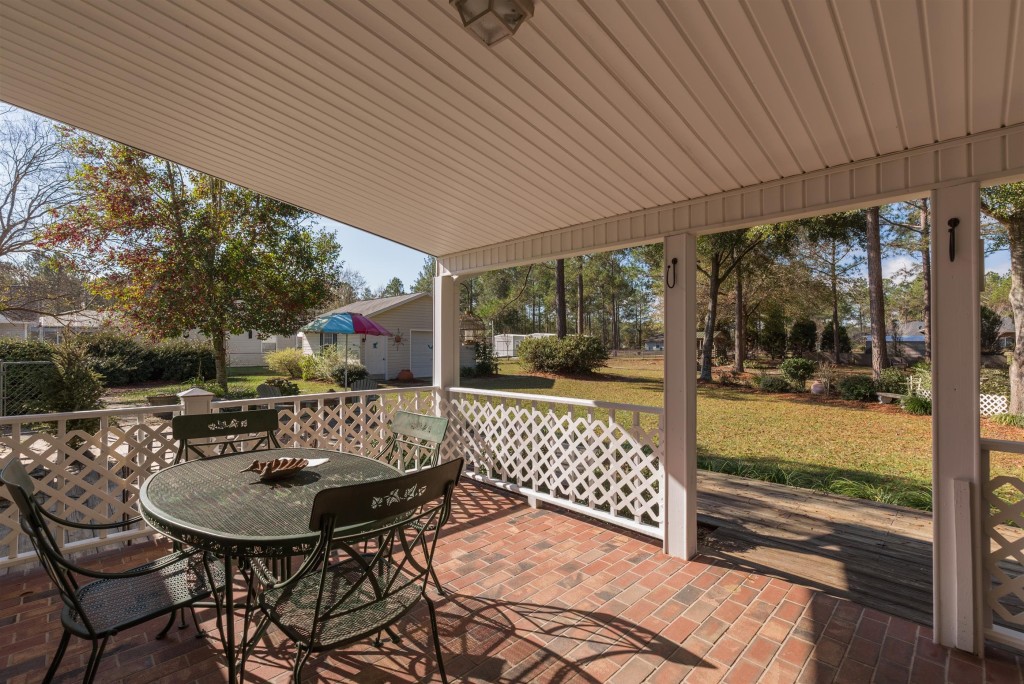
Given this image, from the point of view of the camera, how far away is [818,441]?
8438mm

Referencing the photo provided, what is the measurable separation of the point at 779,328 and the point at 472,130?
21563 mm

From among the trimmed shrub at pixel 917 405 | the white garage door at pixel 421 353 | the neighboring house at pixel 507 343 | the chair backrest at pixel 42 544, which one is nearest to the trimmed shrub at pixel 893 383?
the trimmed shrub at pixel 917 405

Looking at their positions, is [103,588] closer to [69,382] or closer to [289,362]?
[69,382]

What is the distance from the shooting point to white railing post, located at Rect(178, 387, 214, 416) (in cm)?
369

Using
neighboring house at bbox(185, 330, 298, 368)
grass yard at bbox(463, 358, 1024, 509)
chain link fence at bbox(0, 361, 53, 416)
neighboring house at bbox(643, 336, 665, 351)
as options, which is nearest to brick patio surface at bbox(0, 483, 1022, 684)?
grass yard at bbox(463, 358, 1024, 509)

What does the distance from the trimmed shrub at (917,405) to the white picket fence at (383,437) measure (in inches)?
368

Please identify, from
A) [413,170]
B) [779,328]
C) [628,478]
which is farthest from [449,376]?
[779,328]

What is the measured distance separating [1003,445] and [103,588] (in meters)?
4.30

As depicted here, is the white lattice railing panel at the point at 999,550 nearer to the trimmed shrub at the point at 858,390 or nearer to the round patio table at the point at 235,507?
the round patio table at the point at 235,507

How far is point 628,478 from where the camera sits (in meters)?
3.99

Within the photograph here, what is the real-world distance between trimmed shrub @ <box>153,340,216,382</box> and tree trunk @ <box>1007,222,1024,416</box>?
2141cm

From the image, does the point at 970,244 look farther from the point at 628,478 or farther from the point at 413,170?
the point at 413,170

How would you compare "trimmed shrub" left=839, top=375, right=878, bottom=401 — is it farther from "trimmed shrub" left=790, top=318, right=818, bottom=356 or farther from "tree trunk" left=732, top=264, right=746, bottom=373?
"trimmed shrub" left=790, top=318, right=818, bottom=356

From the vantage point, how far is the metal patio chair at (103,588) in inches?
64.2
